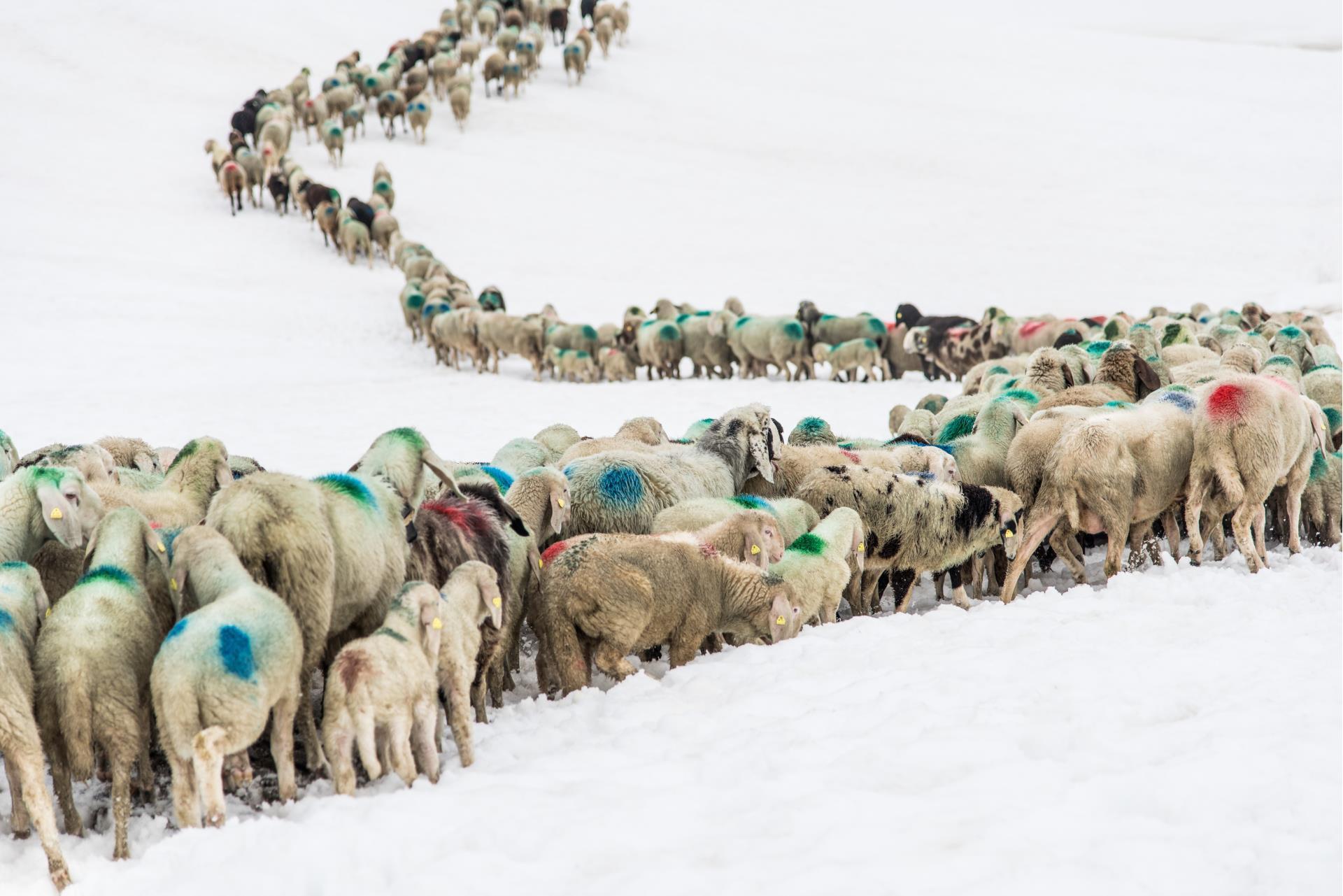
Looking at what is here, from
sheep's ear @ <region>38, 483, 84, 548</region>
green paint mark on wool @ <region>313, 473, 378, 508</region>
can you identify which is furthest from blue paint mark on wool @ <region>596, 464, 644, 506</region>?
sheep's ear @ <region>38, 483, 84, 548</region>

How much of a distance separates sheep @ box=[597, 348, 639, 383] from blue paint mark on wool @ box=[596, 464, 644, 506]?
10.9 meters

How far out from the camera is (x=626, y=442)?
7664 mm

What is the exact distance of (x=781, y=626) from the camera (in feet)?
18.3

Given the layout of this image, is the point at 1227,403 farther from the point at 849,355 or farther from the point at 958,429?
the point at 849,355

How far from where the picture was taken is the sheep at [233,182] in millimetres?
24844

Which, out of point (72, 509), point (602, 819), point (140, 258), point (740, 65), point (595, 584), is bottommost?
point (602, 819)

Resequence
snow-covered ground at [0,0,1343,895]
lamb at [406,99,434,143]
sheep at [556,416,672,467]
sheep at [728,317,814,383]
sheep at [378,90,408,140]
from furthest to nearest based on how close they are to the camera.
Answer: sheep at [378,90,408,140]
lamb at [406,99,434,143]
sheep at [728,317,814,383]
sheep at [556,416,672,467]
snow-covered ground at [0,0,1343,895]

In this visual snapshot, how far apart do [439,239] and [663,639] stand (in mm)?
20925

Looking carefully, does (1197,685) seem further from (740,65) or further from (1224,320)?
(740,65)

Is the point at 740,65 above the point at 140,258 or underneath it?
above

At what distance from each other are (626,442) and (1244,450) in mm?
3640

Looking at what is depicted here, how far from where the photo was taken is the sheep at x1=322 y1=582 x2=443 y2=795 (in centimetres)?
399

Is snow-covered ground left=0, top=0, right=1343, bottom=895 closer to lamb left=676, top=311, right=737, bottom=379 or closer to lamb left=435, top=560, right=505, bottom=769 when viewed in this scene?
lamb left=435, top=560, right=505, bottom=769

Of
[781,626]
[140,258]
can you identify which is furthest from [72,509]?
[140,258]
